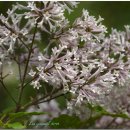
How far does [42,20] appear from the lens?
5.79 ft

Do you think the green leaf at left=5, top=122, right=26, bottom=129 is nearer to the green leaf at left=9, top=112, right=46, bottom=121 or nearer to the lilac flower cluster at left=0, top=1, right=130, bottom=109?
the green leaf at left=9, top=112, right=46, bottom=121

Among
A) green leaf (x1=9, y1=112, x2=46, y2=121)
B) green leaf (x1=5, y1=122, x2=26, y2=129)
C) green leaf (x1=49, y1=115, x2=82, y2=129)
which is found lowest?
green leaf (x1=49, y1=115, x2=82, y2=129)

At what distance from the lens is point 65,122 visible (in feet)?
6.17

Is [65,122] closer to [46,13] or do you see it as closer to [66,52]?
[66,52]

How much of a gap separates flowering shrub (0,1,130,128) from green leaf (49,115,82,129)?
1.7 inches

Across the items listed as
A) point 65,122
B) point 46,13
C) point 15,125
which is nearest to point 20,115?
point 15,125

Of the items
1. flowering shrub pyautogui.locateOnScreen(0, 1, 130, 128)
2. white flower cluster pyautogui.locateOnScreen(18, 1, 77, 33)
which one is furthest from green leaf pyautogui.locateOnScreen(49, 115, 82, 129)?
white flower cluster pyautogui.locateOnScreen(18, 1, 77, 33)

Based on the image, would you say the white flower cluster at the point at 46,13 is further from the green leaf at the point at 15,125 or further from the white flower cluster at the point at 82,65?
the green leaf at the point at 15,125

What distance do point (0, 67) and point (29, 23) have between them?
0.17 metres

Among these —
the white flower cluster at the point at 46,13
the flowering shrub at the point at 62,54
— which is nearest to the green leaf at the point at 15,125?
the flowering shrub at the point at 62,54

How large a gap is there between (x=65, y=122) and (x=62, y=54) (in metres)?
0.23

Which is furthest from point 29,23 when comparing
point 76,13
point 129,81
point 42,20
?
point 76,13

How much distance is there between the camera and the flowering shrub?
1776 millimetres

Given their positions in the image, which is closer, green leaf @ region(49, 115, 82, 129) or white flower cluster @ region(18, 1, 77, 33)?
white flower cluster @ region(18, 1, 77, 33)
